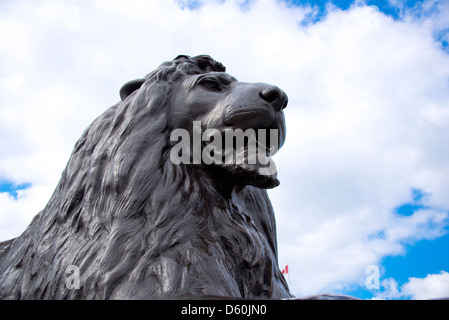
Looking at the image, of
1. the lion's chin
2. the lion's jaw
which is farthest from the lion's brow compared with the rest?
the lion's chin

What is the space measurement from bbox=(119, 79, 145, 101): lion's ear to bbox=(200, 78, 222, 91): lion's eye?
1.61 ft

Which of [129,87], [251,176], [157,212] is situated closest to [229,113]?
[251,176]

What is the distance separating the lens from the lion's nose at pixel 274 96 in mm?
3379

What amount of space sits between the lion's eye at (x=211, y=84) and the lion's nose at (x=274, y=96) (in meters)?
0.32

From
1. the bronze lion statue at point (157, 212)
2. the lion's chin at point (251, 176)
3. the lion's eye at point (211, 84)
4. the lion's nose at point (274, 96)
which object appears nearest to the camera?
the bronze lion statue at point (157, 212)

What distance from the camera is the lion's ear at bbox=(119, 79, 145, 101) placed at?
383 cm

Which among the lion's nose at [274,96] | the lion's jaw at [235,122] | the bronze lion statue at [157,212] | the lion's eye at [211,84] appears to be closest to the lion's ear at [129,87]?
the bronze lion statue at [157,212]

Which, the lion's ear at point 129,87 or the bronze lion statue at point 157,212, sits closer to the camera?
the bronze lion statue at point 157,212

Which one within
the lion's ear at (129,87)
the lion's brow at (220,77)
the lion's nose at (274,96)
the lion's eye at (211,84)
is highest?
the lion's ear at (129,87)

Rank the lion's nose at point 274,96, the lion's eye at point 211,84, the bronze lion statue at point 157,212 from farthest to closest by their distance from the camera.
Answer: the lion's eye at point 211,84 < the lion's nose at point 274,96 < the bronze lion statue at point 157,212

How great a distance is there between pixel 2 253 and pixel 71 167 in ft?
3.62

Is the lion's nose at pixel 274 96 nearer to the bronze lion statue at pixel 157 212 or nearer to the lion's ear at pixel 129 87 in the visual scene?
the bronze lion statue at pixel 157 212

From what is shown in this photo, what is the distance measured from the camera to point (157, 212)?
124 inches

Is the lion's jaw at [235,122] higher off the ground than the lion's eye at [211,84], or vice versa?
the lion's eye at [211,84]
